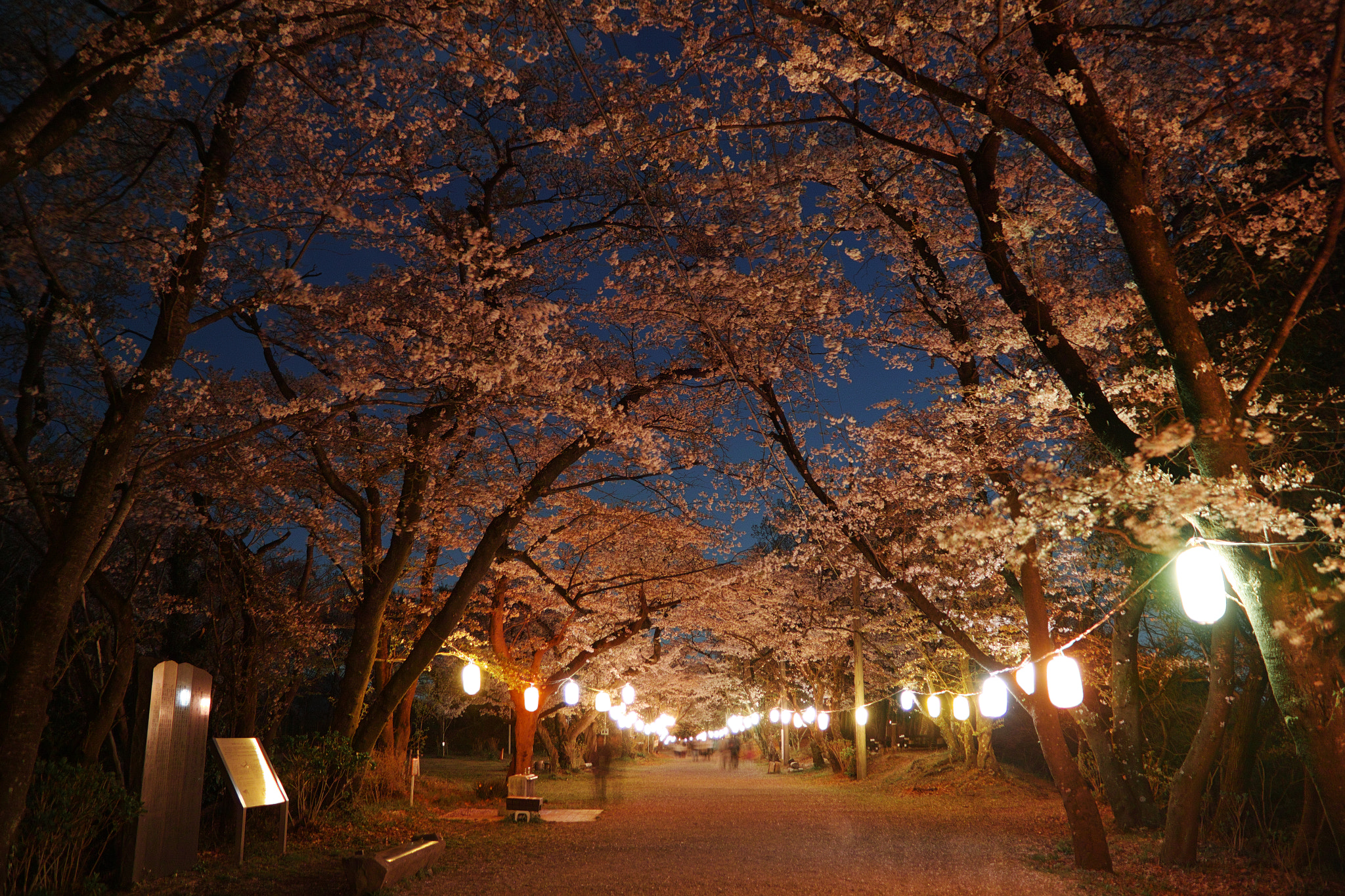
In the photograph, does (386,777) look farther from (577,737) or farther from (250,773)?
(577,737)

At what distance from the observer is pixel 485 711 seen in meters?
34.8

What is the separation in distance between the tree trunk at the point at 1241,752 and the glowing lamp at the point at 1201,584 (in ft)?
12.8

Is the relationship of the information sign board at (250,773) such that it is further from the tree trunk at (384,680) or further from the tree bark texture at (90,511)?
the tree trunk at (384,680)

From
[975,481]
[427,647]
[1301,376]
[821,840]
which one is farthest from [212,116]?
[821,840]

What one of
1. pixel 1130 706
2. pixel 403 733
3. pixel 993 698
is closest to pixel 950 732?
pixel 993 698

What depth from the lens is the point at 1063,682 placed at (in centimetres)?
893

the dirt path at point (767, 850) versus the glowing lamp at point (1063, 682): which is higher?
the glowing lamp at point (1063, 682)

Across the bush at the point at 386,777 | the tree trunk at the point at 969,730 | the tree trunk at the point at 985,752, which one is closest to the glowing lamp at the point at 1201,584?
the bush at the point at 386,777

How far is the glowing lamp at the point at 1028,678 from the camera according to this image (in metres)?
9.12

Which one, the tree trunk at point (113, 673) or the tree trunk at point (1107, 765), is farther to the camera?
the tree trunk at point (1107, 765)

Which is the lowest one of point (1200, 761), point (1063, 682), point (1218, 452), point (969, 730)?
point (969, 730)

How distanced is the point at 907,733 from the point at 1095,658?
1211 inches

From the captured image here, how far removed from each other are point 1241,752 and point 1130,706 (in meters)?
3.14

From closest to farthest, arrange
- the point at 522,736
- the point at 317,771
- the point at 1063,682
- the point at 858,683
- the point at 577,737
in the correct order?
the point at 1063,682
the point at 317,771
the point at 522,736
the point at 858,683
the point at 577,737
